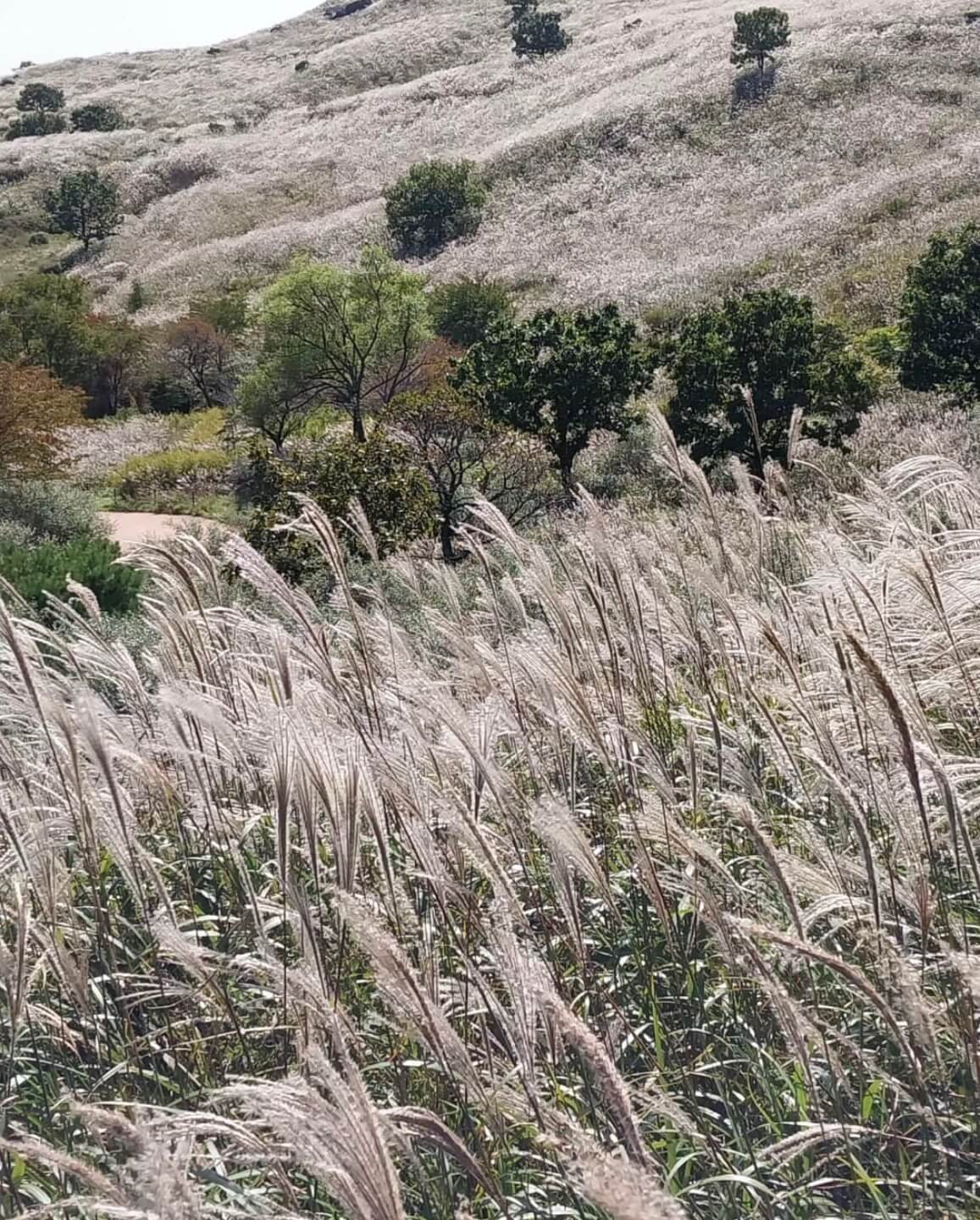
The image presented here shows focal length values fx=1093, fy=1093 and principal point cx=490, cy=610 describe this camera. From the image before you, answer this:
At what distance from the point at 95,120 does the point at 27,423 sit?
76569 millimetres

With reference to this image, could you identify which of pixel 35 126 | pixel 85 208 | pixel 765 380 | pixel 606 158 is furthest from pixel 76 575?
pixel 35 126

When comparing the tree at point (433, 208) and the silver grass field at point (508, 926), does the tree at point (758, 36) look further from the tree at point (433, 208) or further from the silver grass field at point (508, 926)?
the silver grass field at point (508, 926)

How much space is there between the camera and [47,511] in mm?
23812

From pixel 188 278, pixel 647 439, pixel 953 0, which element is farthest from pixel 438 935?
pixel 953 0

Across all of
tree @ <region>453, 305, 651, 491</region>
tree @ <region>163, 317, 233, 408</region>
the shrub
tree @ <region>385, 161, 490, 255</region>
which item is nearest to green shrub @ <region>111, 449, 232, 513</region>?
tree @ <region>453, 305, 651, 491</region>

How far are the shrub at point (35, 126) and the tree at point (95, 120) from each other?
1.47 meters

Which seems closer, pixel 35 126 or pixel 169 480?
pixel 169 480

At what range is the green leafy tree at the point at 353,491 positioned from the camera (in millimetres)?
15672

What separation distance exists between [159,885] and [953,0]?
236 ft

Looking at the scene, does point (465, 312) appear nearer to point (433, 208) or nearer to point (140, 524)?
point (140, 524)

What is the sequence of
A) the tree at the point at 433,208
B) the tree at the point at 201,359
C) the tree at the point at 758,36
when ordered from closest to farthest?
the tree at the point at 201,359
the tree at the point at 433,208
the tree at the point at 758,36

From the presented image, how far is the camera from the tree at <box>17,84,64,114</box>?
94.3 meters

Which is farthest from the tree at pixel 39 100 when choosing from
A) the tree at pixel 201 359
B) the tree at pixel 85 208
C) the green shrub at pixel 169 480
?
the green shrub at pixel 169 480

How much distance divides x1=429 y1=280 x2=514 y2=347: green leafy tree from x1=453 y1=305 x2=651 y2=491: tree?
1220 centimetres
